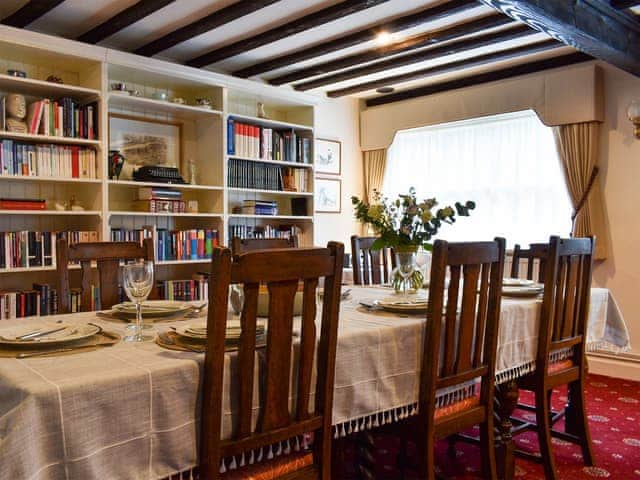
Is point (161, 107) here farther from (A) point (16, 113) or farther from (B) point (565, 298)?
(B) point (565, 298)

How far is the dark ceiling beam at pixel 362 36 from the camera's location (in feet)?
11.1

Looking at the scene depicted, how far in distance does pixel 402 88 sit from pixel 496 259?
389cm

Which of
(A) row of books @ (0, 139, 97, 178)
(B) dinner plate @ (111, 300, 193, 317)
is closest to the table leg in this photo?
(B) dinner plate @ (111, 300, 193, 317)

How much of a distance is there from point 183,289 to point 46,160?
130 centimetres

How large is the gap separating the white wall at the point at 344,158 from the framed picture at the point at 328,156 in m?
0.06

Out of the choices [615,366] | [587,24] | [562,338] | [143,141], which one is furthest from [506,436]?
[143,141]

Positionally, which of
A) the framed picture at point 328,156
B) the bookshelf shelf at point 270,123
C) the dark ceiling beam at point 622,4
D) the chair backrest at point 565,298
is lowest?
the chair backrest at point 565,298

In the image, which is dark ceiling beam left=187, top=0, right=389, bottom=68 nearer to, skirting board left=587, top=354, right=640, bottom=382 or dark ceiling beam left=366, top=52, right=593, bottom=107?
dark ceiling beam left=366, top=52, right=593, bottom=107

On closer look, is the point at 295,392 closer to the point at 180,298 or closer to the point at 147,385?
the point at 147,385

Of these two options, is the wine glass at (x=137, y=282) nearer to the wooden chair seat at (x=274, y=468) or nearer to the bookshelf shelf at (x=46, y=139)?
the wooden chair seat at (x=274, y=468)

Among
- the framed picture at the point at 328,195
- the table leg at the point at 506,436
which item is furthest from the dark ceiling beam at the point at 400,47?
the table leg at the point at 506,436

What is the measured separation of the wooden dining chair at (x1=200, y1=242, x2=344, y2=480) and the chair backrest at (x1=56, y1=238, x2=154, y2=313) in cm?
110

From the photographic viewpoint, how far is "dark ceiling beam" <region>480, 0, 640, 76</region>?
2.84 m

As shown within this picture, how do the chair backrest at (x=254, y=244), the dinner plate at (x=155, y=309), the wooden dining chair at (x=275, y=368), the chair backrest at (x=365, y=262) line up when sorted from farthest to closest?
the chair backrest at (x=365, y=262) → the chair backrest at (x=254, y=244) → the dinner plate at (x=155, y=309) → the wooden dining chair at (x=275, y=368)
